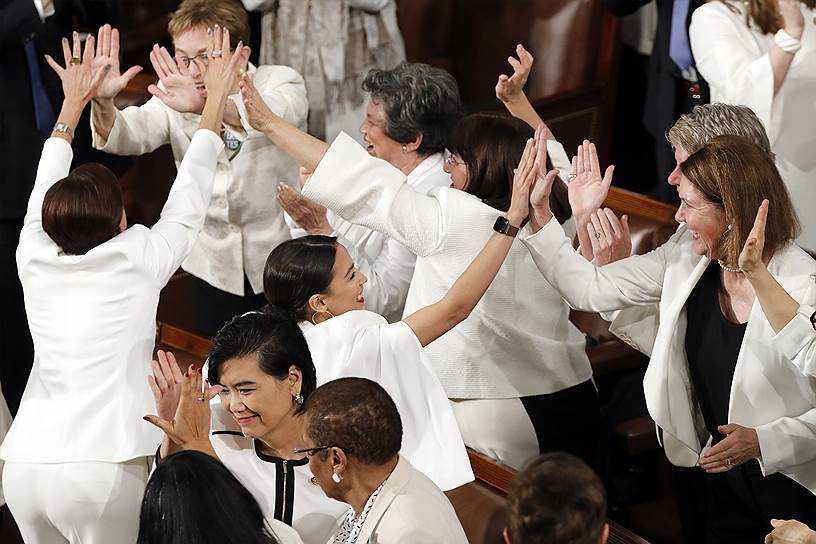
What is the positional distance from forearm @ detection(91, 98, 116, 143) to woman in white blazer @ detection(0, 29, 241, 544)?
60 centimetres

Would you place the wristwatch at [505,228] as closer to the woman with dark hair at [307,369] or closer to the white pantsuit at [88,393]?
the woman with dark hair at [307,369]

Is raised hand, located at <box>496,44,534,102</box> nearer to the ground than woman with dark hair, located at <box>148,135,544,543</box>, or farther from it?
farther from it

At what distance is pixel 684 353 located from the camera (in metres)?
2.98

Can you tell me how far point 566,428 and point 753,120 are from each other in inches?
35.8

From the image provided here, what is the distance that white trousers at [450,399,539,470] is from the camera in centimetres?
324

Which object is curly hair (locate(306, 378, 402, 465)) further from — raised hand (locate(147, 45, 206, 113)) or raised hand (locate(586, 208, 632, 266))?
raised hand (locate(147, 45, 206, 113))

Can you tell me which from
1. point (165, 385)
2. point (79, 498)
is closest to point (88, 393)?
point (79, 498)

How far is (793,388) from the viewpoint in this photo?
2818 mm

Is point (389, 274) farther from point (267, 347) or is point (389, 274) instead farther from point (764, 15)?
point (764, 15)

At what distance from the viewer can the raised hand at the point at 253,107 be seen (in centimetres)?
317

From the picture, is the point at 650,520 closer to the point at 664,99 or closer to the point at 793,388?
the point at 793,388

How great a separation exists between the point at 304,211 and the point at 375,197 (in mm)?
467

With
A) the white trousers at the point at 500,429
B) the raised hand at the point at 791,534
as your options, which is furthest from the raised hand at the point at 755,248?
the white trousers at the point at 500,429

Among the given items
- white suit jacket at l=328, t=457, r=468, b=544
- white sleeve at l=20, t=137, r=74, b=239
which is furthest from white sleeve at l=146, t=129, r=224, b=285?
white suit jacket at l=328, t=457, r=468, b=544
